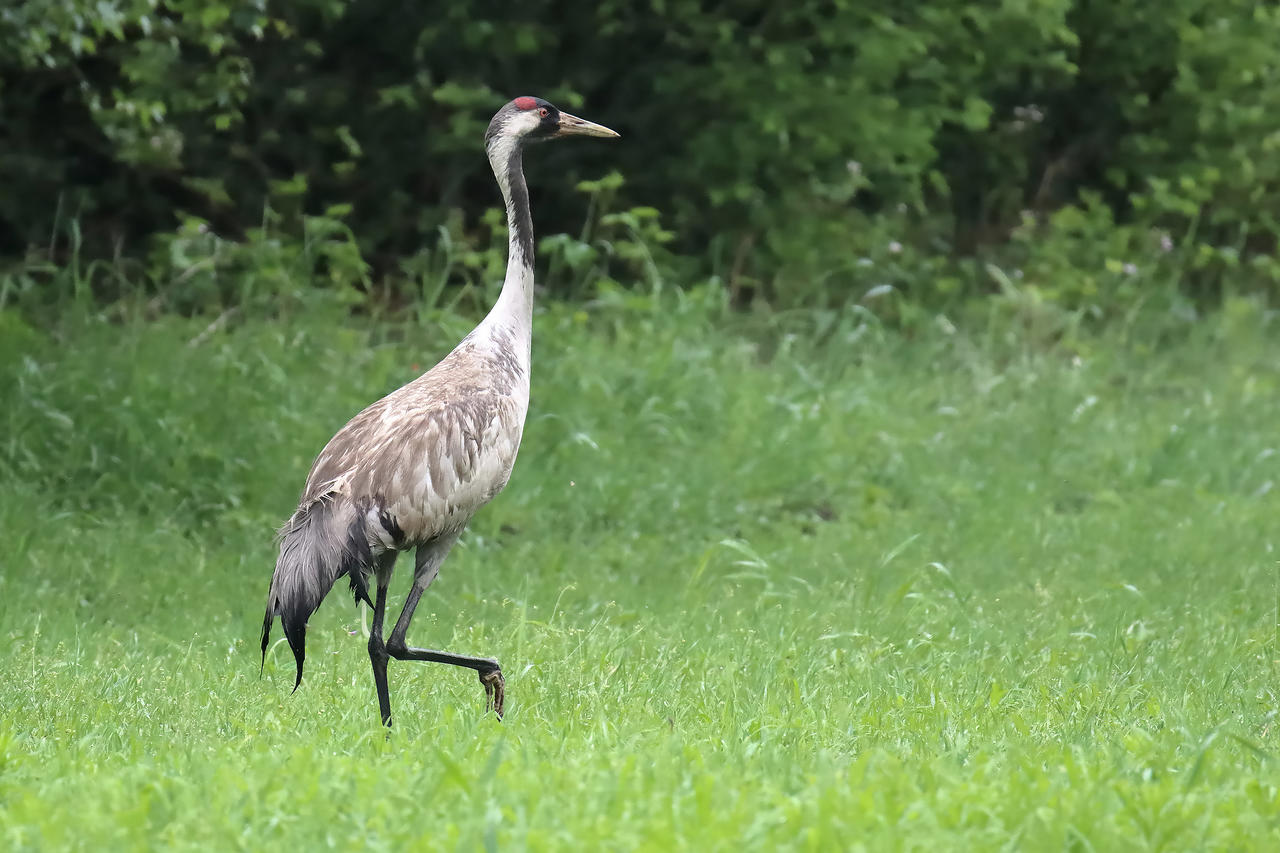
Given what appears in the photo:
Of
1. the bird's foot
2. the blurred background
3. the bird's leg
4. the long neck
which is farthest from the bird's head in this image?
the blurred background

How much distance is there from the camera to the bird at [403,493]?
563 cm

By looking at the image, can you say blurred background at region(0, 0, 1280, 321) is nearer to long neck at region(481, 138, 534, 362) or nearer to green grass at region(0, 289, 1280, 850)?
green grass at region(0, 289, 1280, 850)

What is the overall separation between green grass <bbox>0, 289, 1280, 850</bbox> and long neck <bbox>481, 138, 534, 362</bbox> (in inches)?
47.0

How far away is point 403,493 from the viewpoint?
5.79 meters

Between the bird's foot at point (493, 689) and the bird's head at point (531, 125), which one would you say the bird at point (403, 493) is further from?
the bird's head at point (531, 125)

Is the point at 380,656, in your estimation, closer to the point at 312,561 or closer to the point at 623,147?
the point at 312,561

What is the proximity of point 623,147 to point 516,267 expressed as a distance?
7250 mm

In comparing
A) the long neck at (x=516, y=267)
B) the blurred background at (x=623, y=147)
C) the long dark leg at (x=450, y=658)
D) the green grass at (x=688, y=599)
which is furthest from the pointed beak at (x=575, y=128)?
the blurred background at (x=623, y=147)

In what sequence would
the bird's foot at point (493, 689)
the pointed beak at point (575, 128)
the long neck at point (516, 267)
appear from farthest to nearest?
1. the pointed beak at point (575, 128)
2. the long neck at point (516, 267)
3. the bird's foot at point (493, 689)

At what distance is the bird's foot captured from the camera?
5.82 meters

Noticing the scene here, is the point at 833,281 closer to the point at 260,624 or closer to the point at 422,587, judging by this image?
the point at 260,624

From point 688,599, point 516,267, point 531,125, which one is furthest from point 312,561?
point 688,599

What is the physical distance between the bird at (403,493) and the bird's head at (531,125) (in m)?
0.99

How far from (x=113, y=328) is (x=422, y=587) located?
524 centimetres
